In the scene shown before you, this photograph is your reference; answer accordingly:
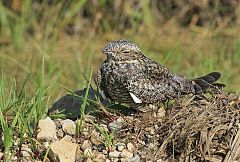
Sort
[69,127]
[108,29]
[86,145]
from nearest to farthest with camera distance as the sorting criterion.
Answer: [86,145], [69,127], [108,29]

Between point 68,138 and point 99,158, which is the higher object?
point 68,138

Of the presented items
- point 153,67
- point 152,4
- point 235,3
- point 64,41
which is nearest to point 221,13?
point 235,3

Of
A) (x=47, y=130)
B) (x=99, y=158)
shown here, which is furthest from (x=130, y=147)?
(x=47, y=130)

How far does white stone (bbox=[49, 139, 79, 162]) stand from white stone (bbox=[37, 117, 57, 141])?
0.38 ft

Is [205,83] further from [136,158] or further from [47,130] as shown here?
[47,130]

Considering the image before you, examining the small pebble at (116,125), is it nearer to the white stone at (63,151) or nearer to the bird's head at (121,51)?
the white stone at (63,151)

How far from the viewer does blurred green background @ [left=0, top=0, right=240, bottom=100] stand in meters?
8.41

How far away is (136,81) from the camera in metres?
4.72

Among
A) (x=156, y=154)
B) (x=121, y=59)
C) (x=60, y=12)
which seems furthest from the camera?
(x=60, y=12)

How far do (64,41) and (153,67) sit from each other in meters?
4.60

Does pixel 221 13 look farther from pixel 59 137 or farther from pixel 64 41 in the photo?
pixel 59 137

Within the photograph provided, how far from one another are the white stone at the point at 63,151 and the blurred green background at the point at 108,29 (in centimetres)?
364

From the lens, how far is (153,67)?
484 centimetres

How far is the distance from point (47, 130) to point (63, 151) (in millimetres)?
228
